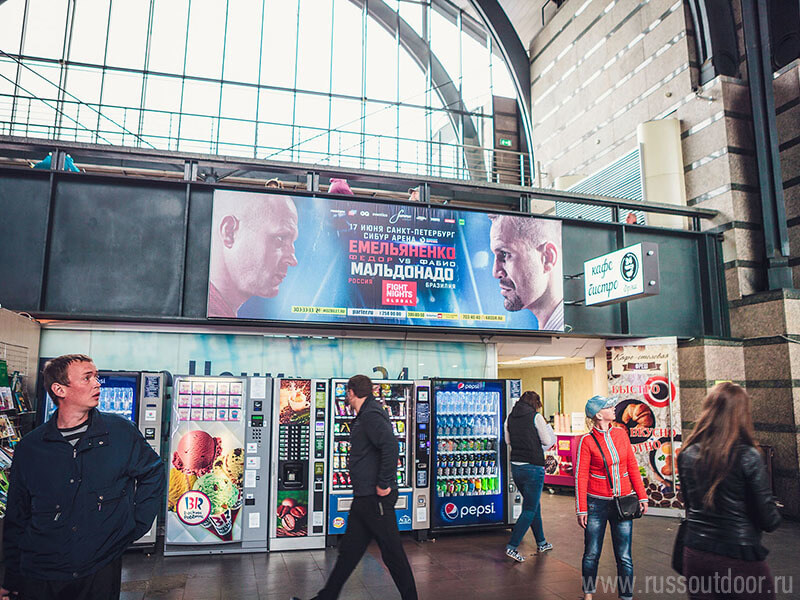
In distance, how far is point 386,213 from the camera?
29.1 ft

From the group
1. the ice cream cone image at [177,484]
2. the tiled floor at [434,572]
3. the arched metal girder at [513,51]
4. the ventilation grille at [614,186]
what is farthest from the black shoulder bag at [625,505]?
the arched metal girder at [513,51]

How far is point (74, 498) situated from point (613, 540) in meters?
3.89

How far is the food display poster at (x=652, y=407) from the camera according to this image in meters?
9.27

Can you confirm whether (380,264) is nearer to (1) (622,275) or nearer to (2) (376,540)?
(1) (622,275)

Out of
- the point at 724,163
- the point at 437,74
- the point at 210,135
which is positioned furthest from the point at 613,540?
the point at 437,74

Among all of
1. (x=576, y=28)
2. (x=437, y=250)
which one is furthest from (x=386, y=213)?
(x=576, y=28)

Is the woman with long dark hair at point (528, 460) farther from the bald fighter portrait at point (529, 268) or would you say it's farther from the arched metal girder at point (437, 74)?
the arched metal girder at point (437, 74)

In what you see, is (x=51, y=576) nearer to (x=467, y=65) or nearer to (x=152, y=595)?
(x=152, y=595)

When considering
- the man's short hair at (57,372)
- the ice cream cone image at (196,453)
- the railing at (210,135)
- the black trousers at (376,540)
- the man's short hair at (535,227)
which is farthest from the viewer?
the railing at (210,135)

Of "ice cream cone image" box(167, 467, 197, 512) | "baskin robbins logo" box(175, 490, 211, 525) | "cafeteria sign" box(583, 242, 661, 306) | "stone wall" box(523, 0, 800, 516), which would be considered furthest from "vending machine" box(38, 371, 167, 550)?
"stone wall" box(523, 0, 800, 516)

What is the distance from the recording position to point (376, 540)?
432 cm

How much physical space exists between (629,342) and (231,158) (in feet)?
23.9

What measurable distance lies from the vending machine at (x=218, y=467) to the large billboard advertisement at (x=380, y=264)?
141cm

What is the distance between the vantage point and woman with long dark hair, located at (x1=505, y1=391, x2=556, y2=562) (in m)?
6.48
